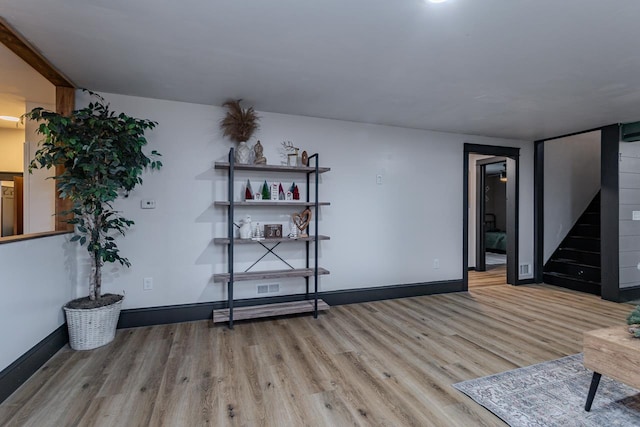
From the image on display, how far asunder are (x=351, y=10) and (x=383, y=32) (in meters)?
0.32

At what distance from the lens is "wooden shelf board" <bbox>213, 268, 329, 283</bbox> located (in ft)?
10.6

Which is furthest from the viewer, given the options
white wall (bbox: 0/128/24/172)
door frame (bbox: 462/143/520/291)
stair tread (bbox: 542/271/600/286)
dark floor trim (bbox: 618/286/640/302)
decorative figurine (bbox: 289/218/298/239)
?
door frame (bbox: 462/143/520/291)

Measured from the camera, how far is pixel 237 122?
3363 mm

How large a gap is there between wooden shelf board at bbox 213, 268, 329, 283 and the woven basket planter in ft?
3.11

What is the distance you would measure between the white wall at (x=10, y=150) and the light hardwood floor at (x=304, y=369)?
10.5 ft

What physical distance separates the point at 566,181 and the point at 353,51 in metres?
4.84

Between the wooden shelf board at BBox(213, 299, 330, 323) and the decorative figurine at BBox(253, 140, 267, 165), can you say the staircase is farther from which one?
the decorative figurine at BBox(253, 140, 267, 165)

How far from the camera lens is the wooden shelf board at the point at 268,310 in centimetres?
321

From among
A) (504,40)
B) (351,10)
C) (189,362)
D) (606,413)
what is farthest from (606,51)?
(189,362)

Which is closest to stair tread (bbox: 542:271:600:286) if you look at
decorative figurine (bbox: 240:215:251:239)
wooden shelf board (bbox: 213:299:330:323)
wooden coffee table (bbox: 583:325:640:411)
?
wooden coffee table (bbox: 583:325:640:411)

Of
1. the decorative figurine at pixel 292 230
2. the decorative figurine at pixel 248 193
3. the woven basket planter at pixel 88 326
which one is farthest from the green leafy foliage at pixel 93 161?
the decorative figurine at pixel 292 230

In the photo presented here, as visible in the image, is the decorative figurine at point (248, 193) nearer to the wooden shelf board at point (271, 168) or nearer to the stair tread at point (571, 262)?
the wooden shelf board at point (271, 168)

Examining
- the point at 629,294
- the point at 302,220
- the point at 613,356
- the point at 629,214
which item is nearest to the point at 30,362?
the point at 302,220

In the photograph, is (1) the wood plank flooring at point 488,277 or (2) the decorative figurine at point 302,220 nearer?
(2) the decorative figurine at point 302,220
